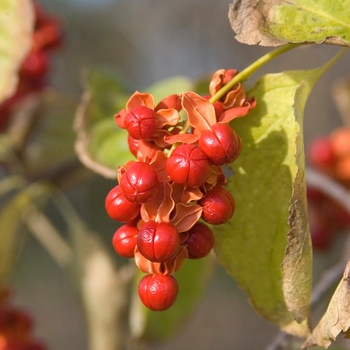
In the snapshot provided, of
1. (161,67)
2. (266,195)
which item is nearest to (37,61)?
(266,195)

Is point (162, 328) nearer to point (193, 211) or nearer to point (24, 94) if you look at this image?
point (24, 94)

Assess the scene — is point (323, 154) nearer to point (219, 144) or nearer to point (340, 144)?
point (340, 144)

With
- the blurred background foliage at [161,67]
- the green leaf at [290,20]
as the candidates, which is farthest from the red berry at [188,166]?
the blurred background foliage at [161,67]

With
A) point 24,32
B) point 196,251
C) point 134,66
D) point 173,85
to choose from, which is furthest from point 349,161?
point 134,66

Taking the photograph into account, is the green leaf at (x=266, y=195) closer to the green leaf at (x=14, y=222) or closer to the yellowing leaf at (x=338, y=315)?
the yellowing leaf at (x=338, y=315)

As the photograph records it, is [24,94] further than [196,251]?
Yes

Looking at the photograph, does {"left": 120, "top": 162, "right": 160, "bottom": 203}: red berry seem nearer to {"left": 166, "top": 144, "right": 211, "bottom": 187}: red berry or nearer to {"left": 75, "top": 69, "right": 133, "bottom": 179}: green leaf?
{"left": 166, "top": 144, "right": 211, "bottom": 187}: red berry

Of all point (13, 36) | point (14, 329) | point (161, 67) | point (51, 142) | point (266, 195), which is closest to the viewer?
point (266, 195)
